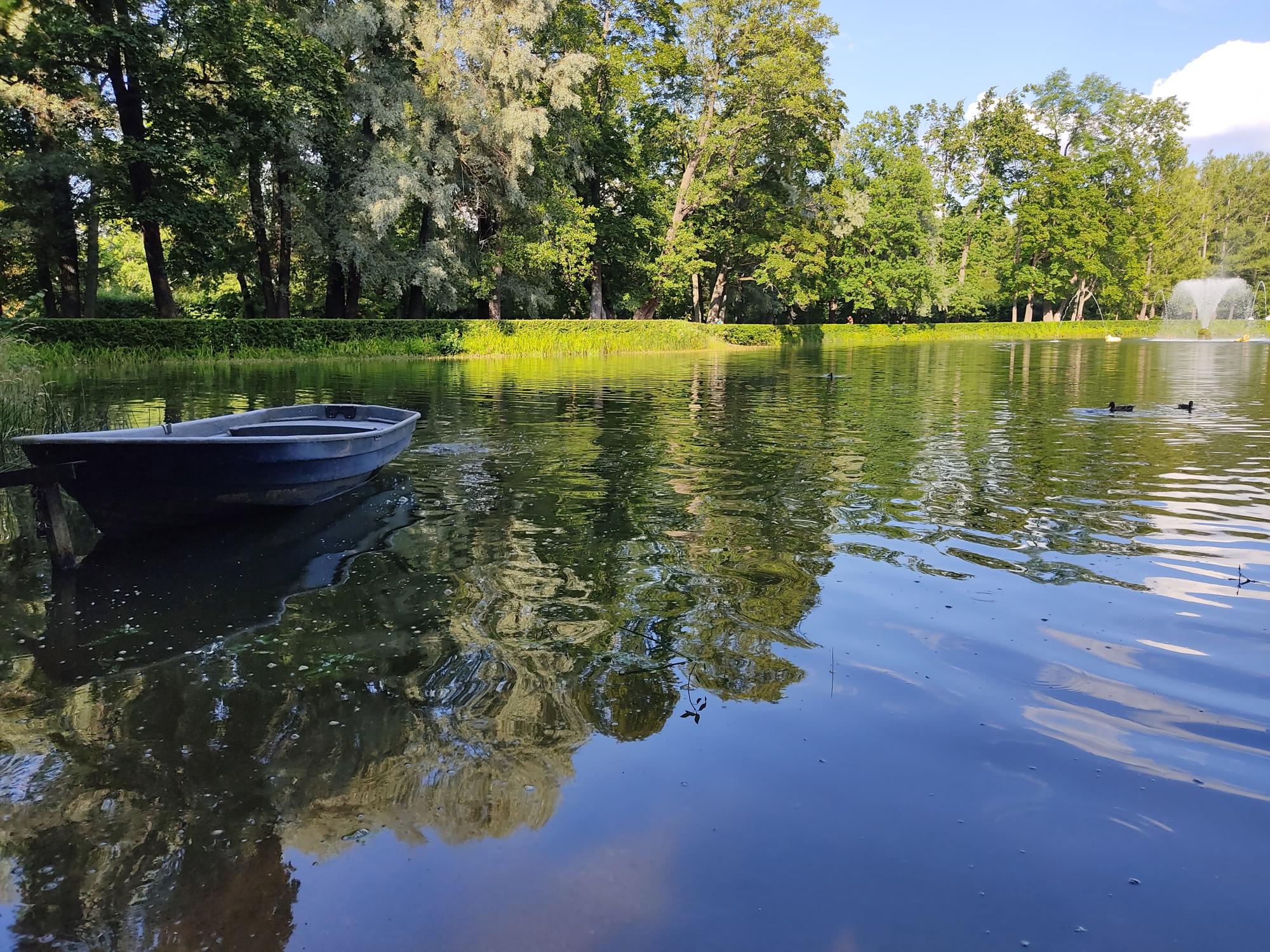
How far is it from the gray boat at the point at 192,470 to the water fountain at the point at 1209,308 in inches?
2847

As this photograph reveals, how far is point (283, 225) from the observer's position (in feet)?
102

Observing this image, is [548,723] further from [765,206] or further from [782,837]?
[765,206]

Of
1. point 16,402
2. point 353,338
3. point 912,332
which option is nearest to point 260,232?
point 353,338

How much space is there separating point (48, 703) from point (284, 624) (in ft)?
4.43

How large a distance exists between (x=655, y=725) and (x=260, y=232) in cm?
3397

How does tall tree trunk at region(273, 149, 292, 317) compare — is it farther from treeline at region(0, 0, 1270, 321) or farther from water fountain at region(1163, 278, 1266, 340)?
water fountain at region(1163, 278, 1266, 340)

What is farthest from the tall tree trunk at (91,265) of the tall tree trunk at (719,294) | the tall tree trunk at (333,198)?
the tall tree trunk at (719,294)

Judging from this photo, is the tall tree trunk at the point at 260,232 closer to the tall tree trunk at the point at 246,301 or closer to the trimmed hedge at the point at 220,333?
the tall tree trunk at the point at 246,301

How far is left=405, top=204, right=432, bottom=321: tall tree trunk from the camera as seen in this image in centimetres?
3231

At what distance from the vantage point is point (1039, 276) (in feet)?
218

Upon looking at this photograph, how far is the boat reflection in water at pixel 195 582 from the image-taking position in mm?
4965

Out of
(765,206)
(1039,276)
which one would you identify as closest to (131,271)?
(765,206)

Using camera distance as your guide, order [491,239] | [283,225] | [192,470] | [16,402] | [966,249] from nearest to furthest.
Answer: [192,470] → [16,402] → [283,225] → [491,239] → [966,249]

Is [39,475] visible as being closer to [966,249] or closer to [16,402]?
[16,402]
